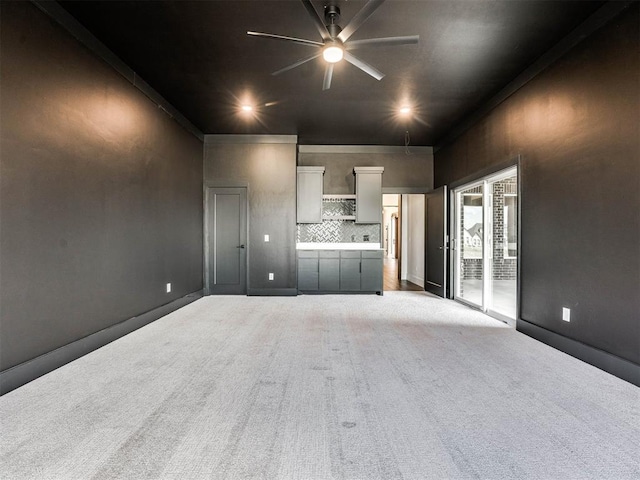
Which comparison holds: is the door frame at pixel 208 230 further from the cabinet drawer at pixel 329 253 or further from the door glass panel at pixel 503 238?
the door glass panel at pixel 503 238

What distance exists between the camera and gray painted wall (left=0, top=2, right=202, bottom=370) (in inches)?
94.3

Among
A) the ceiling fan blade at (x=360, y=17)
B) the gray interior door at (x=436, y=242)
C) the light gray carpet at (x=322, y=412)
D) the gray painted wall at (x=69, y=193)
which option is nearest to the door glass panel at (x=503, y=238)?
the gray interior door at (x=436, y=242)

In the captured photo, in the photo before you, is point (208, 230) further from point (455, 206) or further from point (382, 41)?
point (382, 41)

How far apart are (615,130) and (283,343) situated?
133 inches

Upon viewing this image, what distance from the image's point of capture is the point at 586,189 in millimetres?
2971

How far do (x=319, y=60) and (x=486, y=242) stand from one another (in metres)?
3.22

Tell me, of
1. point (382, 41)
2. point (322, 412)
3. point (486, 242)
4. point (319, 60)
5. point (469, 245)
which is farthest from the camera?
point (469, 245)

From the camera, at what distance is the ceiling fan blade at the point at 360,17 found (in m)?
2.35

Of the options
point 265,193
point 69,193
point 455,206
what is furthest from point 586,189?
point 265,193

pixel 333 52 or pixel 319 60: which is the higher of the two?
pixel 319 60

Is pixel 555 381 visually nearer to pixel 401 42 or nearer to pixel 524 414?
pixel 524 414

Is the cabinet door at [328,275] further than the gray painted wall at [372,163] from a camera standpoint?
No

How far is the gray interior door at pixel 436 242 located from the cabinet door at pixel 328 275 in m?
1.86

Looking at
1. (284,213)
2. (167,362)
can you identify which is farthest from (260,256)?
(167,362)
